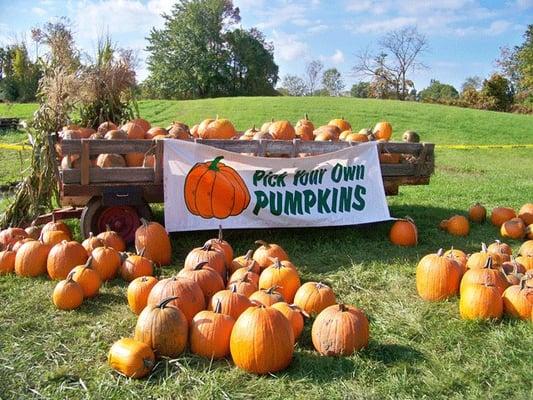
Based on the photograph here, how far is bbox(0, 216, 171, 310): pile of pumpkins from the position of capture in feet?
14.6

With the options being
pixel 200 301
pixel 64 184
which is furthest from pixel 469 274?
pixel 64 184

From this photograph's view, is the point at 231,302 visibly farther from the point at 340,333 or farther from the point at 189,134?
the point at 189,134

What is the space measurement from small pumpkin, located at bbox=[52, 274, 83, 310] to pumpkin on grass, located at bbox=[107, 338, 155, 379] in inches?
42.8

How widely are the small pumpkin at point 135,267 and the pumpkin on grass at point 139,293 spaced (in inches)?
24.5

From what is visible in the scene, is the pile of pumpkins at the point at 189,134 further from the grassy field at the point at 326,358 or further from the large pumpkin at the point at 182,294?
the large pumpkin at the point at 182,294

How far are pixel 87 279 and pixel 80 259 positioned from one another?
0.54 metres

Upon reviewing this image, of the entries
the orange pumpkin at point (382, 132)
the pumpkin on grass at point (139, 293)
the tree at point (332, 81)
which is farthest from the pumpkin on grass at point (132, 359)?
the tree at point (332, 81)

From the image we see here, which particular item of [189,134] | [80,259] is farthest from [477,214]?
[80,259]

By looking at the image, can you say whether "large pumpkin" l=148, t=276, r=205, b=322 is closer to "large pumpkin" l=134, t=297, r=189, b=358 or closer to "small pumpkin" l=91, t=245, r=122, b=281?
"large pumpkin" l=134, t=297, r=189, b=358

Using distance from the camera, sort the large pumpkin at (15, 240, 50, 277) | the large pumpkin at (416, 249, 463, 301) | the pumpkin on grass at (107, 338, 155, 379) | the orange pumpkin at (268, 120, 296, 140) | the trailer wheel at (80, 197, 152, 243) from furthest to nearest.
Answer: the orange pumpkin at (268, 120, 296, 140)
the trailer wheel at (80, 197, 152, 243)
the large pumpkin at (15, 240, 50, 277)
the large pumpkin at (416, 249, 463, 301)
the pumpkin on grass at (107, 338, 155, 379)

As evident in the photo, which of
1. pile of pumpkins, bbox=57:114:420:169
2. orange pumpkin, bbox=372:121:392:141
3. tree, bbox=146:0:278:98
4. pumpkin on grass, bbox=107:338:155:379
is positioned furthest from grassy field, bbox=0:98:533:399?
tree, bbox=146:0:278:98

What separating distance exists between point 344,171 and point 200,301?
10.1 feet

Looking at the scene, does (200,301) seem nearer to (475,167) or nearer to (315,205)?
(315,205)

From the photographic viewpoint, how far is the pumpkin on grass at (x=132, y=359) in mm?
3184
